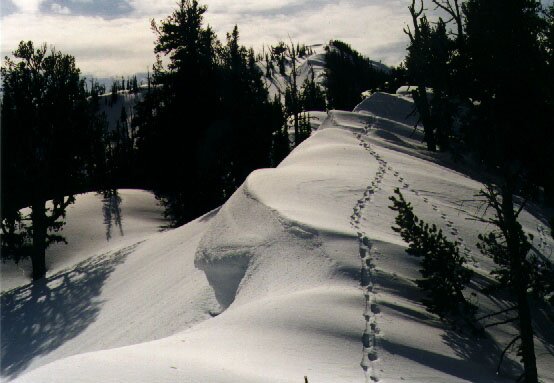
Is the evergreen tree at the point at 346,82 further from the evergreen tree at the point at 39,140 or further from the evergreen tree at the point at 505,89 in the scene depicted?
the evergreen tree at the point at 505,89

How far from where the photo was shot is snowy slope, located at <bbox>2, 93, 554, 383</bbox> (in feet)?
21.9

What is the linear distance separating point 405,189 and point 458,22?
7.56 metres

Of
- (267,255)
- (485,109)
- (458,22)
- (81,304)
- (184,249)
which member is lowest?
(81,304)

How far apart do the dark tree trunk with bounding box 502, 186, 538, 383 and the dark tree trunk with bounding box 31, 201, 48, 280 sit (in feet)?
73.2

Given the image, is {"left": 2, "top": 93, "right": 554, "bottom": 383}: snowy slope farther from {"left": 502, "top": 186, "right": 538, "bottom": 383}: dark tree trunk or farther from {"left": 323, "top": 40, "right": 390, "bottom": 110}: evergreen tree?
{"left": 323, "top": 40, "right": 390, "bottom": 110}: evergreen tree

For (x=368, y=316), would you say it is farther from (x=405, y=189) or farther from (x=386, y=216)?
(x=405, y=189)

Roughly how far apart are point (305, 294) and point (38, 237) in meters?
20.4

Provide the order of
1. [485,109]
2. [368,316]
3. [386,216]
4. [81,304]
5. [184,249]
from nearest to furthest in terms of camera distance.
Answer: [368,316], [485,109], [386,216], [184,249], [81,304]

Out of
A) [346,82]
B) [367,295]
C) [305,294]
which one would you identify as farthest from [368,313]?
[346,82]

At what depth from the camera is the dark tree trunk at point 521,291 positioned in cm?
850

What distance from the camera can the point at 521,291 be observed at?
29.6ft

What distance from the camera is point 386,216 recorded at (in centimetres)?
1427

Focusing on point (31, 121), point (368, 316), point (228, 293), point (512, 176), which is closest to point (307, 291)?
point (368, 316)

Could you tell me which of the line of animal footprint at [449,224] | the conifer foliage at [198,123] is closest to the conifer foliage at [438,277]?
the line of animal footprint at [449,224]
